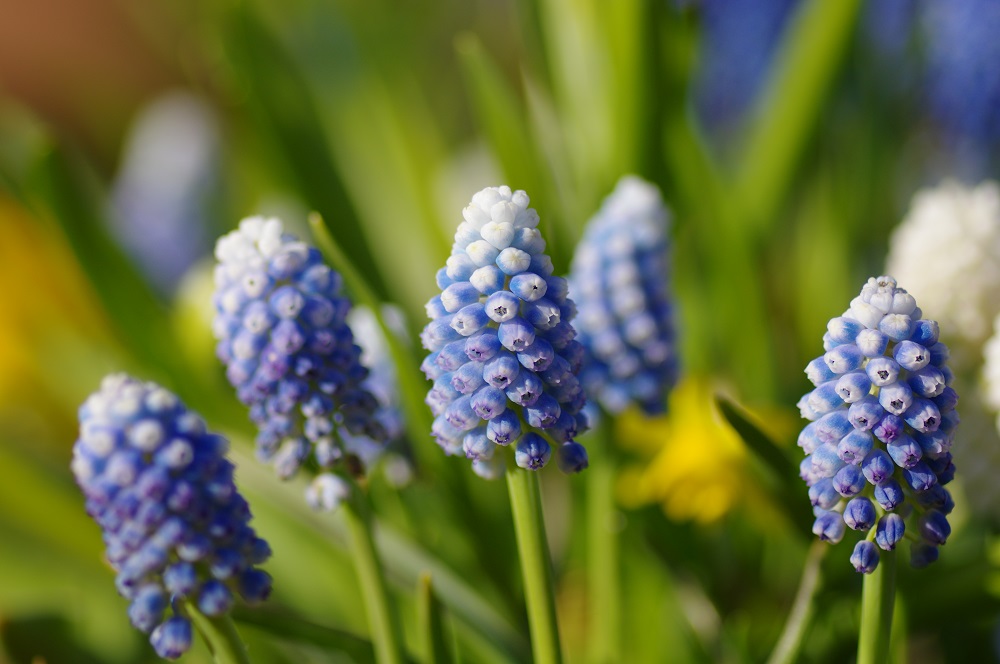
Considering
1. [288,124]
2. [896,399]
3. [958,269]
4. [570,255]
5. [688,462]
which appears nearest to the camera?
[896,399]

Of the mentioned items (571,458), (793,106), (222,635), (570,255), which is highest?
(793,106)

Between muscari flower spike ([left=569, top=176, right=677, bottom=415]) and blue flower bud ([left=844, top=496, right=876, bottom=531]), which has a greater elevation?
muscari flower spike ([left=569, top=176, right=677, bottom=415])

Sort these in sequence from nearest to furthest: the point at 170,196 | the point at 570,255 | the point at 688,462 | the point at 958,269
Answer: the point at 958,269 < the point at 688,462 < the point at 570,255 < the point at 170,196

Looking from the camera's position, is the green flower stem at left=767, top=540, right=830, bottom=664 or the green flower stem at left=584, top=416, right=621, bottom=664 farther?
the green flower stem at left=584, top=416, right=621, bottom=664

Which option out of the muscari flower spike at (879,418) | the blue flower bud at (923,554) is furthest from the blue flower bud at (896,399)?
the blue flower bud at (923,554)

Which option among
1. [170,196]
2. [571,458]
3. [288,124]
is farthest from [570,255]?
[170,196]

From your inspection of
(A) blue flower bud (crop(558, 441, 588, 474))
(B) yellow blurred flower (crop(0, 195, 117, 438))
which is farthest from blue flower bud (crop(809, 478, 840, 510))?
(B) yellow blurred flower (crop(0, 195, 117, 438))

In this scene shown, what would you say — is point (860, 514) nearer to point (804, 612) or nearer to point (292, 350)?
point (804, 612)

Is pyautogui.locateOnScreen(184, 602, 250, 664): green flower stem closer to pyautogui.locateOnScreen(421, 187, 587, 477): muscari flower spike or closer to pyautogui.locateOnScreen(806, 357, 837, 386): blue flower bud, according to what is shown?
pyautogui.locateOnScreen(421, 187, 587, 477): muscari flower spike
